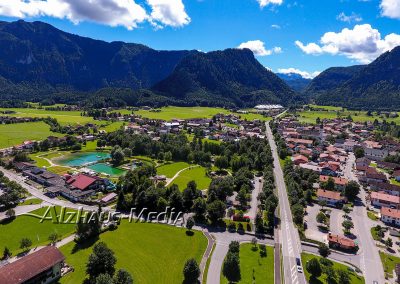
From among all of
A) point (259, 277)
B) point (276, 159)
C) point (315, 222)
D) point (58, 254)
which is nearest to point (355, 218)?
point (315, 222)

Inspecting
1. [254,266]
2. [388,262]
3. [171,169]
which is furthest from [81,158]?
[388,262]

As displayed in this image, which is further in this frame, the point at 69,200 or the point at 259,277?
the point at 69,200

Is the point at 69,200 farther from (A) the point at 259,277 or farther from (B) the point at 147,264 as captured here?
(A) the point at 259,277

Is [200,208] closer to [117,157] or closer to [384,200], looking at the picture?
[384,200]

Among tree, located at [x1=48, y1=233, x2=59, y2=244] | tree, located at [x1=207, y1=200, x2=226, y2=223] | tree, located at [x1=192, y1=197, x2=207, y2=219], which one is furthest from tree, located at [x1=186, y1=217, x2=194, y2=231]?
tree, located at [x1=48, y1=233, x2=59, y2=244]

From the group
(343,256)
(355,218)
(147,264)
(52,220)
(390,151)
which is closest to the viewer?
(147,264)

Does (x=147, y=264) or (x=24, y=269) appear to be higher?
(x=24, y=269)

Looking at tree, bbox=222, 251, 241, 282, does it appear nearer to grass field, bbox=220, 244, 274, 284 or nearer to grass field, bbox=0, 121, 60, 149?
grass field, bbox=220, 244, 274, 284

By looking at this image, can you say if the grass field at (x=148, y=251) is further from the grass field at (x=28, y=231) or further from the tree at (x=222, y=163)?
the tree at (x=222, y=163)
